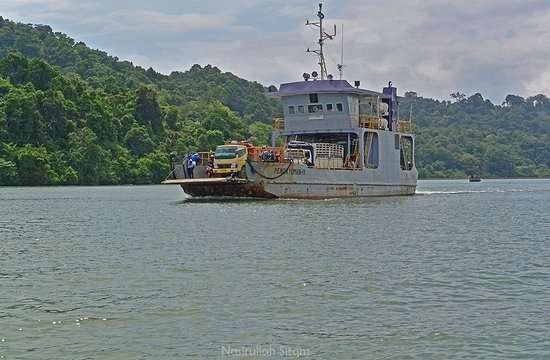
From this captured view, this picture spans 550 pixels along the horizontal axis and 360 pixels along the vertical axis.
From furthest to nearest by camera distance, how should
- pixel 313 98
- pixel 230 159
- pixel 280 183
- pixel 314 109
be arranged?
pixel 314 109 → pixel 313 98 → pixel 280 183 → pixel 230 159

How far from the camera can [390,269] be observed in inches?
786

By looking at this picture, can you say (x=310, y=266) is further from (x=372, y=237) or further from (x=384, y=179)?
(x=384, y=179)

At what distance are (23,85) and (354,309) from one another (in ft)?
324

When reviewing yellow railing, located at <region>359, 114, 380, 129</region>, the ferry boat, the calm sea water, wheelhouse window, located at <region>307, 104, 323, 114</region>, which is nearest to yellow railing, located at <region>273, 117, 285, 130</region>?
the ferry boat

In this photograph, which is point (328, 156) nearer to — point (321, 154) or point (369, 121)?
point (321, 154)

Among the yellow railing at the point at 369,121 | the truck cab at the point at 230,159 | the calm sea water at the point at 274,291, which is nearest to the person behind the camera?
the calm sea water at the point at 274,291

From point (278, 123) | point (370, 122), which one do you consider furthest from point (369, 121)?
point (278, 123)

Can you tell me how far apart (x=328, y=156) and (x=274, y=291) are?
3394 cm

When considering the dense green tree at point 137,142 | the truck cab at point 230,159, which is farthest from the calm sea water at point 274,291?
the dense green tree at point 137,142

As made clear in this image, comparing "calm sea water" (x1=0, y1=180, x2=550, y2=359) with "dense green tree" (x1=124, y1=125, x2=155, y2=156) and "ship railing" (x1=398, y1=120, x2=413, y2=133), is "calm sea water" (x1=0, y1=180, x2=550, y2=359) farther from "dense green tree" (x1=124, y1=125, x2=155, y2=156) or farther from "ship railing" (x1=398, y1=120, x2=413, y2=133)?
"dense green tree" (x1=124, y1=125, x2=155, y2=156)

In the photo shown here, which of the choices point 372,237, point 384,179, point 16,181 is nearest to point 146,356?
point 372,237

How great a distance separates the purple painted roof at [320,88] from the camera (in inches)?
2031

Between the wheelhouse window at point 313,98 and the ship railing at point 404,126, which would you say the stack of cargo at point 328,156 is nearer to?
the wheelhouse window at point 313,98

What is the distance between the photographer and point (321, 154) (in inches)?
1982
